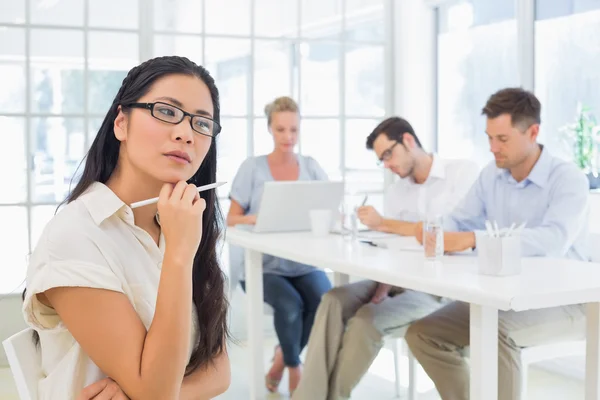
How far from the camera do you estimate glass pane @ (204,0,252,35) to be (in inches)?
174

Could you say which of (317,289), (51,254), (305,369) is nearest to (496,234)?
(305,369)

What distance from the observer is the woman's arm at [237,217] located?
11.7 ft

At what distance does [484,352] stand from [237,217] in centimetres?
195

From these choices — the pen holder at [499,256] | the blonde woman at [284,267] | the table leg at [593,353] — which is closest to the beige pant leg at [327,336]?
the blonde woman at [284,267]

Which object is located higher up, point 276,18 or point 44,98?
point 276,18

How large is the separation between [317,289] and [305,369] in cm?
71

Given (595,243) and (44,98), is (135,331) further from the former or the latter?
(44,98)

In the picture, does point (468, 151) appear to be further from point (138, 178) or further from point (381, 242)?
point (138, 178)

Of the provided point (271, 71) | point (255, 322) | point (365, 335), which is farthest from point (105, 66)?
point (365, 335)

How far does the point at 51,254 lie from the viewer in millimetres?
1207

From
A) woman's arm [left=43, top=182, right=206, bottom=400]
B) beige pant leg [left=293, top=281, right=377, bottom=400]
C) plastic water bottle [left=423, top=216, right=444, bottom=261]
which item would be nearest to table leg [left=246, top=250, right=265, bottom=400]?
beige pant leg [left=293, top=281, right=377, bottom=400]

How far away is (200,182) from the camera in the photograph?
1.53m

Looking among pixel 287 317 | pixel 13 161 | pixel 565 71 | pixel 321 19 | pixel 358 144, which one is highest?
pixel 321 19

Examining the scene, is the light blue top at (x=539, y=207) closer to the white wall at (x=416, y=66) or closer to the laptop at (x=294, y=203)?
the laptop at (x=294, y=203)
